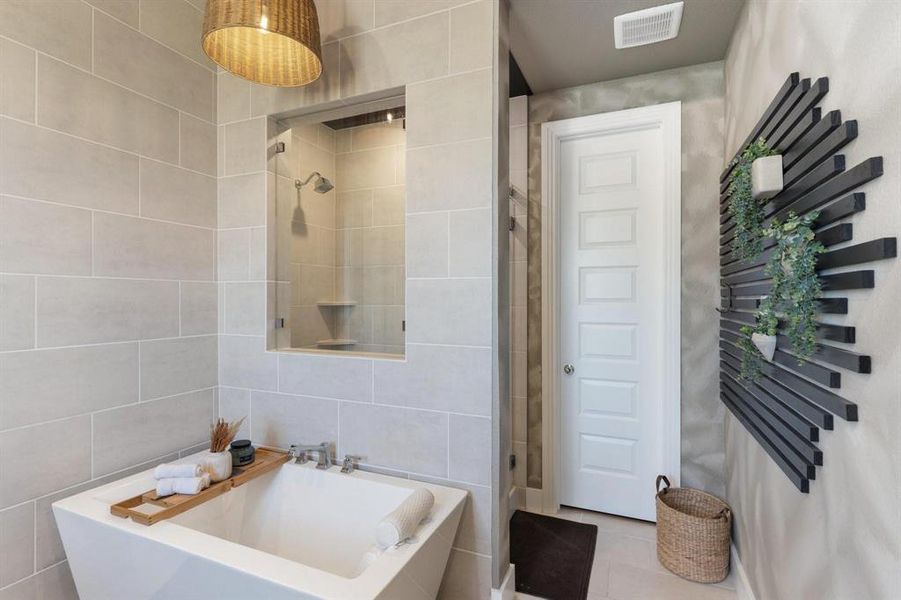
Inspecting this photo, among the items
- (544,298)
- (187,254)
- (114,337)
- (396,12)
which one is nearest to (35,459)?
(114,337)

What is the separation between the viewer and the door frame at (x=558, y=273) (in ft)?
8.14

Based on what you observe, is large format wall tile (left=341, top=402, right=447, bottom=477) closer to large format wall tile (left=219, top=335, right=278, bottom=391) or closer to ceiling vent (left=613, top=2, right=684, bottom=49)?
large format wall tile (left=219, top=335, right=278, bottom=391)

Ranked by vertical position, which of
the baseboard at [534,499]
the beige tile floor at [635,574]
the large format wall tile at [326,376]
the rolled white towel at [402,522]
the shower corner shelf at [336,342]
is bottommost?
the beige tile floor at [635,574]

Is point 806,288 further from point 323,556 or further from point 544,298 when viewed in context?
point 323,556

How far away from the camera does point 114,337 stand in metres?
1.81

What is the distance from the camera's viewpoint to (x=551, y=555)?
230 centimetres

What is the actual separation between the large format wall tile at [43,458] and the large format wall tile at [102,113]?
1.11 m

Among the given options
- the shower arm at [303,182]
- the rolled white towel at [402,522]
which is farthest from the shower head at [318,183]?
the rolled white towel at [402,522]

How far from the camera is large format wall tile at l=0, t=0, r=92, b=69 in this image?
151cm

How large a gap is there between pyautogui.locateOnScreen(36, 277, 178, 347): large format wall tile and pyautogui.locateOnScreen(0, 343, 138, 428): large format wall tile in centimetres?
5

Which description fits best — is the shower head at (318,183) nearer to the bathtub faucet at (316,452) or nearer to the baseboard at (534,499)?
the bathtub faucet at (316,452)

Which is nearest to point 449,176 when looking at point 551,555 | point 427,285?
point 427,285

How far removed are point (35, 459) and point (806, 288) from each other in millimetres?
2528

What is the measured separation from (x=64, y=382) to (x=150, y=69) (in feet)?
4.51
